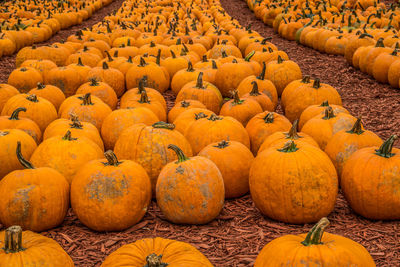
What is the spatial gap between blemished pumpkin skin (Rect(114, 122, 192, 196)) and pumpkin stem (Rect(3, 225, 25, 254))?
67.3 inches

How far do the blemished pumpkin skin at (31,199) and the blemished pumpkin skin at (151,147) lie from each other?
78 centimetres

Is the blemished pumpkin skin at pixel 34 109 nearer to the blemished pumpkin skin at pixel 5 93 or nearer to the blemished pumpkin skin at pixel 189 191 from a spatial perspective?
the blemished pumpkin skin at pixel 5 93

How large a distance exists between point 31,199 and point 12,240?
1067mm

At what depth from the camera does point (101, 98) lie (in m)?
6.50

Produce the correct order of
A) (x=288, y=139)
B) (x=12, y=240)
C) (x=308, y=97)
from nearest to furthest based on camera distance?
(x=12, y=240), (x=288, y=139), (x=308, y=97)

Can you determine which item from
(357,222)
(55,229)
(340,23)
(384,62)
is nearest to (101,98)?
(55,229)

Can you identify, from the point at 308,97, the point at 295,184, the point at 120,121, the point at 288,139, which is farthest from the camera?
the point at 308,97

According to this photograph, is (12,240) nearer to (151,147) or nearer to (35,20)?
(151,147)

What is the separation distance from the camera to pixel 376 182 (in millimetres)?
3510

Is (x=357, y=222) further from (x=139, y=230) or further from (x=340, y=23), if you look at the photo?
(x=340, y=23)

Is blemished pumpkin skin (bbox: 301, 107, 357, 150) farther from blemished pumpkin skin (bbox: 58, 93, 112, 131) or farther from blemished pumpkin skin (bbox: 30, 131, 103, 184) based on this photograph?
blemished pumpkin skin (bbox: 58, 93, 112, 131)

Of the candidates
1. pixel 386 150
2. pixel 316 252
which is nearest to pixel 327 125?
pixel 386 150

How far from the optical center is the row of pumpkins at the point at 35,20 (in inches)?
520

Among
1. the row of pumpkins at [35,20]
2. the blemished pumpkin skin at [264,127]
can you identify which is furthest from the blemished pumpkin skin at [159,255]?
the row of pumpkins at [35,20]
